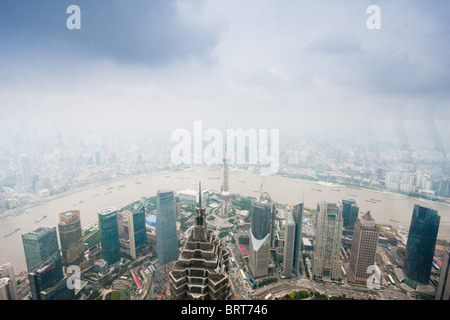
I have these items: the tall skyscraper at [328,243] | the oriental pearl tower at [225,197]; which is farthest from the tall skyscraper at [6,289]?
the oriental pearl tower at [225,197]

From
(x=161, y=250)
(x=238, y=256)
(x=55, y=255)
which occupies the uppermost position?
(x=55, y=255)

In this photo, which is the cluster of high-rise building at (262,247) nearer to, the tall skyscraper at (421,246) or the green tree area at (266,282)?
the tall skyscraper at (421,246)

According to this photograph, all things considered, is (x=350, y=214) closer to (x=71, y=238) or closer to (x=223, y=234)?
(x=223, y=234)

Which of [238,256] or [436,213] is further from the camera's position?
[238,256]

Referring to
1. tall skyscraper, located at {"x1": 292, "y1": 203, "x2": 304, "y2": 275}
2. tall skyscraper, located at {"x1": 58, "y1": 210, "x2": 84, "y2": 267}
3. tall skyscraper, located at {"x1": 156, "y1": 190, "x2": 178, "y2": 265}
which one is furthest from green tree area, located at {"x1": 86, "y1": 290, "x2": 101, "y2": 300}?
tall skyscraper, located at {"x1": 292, "y1": 203, "x2": 304, "y2": 275}

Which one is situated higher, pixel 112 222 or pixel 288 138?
pixel 288 138

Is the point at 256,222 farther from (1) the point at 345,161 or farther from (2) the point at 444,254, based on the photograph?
(1) the point at 345,161

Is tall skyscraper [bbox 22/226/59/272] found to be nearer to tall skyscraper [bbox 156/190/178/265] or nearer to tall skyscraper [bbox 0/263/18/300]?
tall skyscraper [bbox 0/263/18/300]
